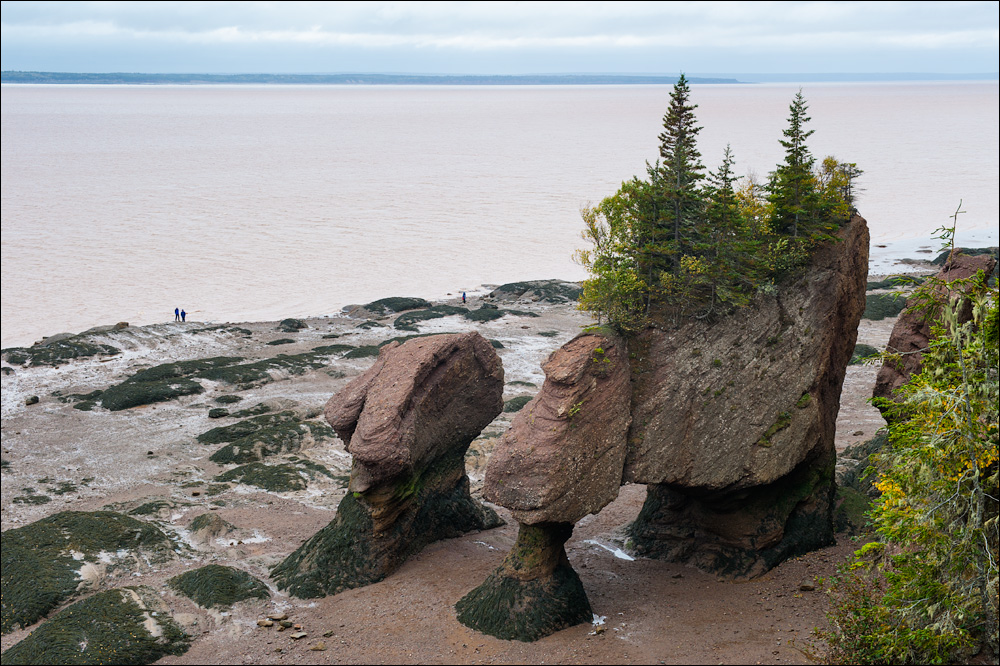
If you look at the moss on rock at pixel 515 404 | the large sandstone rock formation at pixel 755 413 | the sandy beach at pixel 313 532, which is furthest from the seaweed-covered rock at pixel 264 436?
the large sandstone rock formation at pixel 755 413

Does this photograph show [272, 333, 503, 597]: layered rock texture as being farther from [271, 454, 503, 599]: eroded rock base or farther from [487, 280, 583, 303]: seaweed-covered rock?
[487, 280, 583, 303]: seaweed-covered rock

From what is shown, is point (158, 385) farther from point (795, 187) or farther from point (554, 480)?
point (795, 187)

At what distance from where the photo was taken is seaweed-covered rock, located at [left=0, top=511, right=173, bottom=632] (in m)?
26.4

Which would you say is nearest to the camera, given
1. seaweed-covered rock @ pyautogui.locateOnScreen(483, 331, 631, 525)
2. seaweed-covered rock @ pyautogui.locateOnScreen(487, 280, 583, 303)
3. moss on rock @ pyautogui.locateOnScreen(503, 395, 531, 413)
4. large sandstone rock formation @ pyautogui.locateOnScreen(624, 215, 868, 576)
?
seaweed-covered rock @ pyautogui.locateOnScreen(483, 331, 631, 525)

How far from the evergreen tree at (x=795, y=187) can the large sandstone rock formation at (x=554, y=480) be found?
7339mm

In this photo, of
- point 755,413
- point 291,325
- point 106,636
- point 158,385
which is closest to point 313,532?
point 106,636

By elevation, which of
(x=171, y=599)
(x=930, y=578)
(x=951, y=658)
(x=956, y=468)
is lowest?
(x=171, y=599)

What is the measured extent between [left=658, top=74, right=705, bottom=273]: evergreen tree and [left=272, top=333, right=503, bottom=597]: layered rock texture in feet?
28.8

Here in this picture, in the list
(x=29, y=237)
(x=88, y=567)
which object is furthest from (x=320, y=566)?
(x=29, y=237)

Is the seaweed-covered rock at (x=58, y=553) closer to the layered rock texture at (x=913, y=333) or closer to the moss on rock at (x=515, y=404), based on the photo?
the moss on rock at (x=515, y=404)

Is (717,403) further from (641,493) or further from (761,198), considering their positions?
(641,493)

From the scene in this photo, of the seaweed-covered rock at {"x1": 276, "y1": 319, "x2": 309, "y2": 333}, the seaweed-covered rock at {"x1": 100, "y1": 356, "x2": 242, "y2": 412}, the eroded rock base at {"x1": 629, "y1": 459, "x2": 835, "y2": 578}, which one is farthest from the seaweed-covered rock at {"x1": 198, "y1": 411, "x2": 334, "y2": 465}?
the seaweed-covered rock at {"x1": 276, "y1": 319, "x2": 309, "y2": 333}

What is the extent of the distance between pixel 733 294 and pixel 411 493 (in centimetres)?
1275

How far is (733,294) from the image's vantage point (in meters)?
24.6
